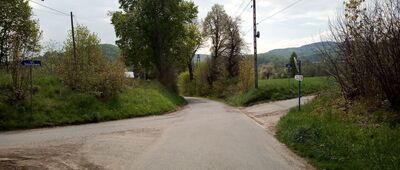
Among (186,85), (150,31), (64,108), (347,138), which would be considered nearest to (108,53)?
(150,31)

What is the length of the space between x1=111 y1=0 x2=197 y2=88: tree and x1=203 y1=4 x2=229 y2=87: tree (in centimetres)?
1818

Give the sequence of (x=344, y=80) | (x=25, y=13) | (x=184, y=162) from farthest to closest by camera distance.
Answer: (x=25, y=13)
(x=344, y=80)
(x=184, y=162)

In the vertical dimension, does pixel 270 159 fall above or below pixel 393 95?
below

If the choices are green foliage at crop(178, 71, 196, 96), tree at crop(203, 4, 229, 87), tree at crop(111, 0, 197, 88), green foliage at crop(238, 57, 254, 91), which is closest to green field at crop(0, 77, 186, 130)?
tree at crop(111, 0, 197, 88)

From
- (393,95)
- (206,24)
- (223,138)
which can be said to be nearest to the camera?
(393,95)

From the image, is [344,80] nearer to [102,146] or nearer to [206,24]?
[102,146]

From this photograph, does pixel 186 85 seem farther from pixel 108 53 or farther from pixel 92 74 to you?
pixel 92 74

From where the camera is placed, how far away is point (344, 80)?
57.4ft

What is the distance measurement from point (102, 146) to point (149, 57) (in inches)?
1354

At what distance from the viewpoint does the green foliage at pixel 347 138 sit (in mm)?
9047

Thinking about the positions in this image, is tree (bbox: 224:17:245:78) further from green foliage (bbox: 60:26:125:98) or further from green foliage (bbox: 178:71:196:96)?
green foliage (bbox: 60:26:125:98)

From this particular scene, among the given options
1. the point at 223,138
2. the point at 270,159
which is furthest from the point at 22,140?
the point at 270,159

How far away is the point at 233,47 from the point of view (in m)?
64.9

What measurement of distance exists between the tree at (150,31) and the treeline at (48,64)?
239 inches
